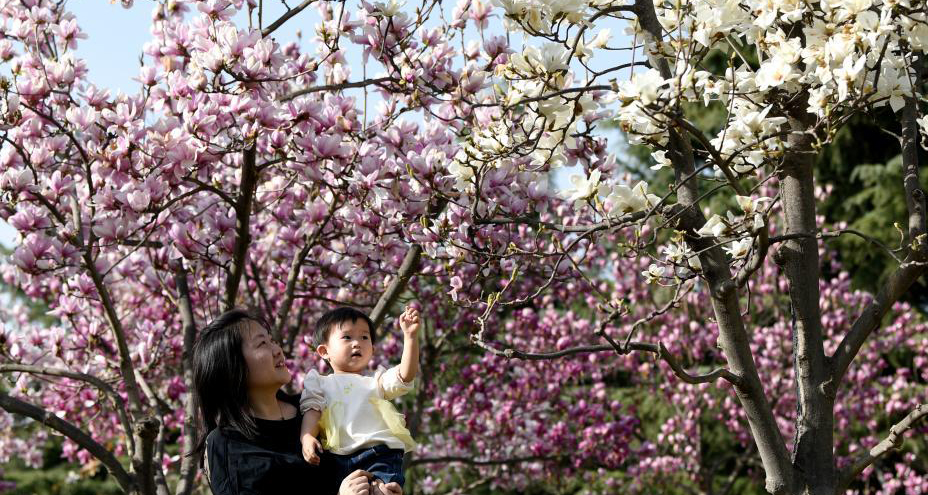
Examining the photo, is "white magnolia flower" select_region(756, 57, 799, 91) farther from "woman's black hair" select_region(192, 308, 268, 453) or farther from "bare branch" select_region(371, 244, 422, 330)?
"bare branch" select_region(371, 244, 422, 330)

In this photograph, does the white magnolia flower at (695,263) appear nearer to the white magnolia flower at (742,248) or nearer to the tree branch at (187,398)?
the white magnolia flower at (742,248)

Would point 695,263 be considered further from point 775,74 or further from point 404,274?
point 404,274

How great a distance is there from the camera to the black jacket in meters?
2.27

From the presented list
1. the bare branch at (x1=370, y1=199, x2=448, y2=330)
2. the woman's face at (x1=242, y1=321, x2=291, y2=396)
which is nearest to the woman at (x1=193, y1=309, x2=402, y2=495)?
the woman's face at (x1=242, y1=321, x2=291, y2=396)

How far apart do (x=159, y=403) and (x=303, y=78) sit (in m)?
1.51

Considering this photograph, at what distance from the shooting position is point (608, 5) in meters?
2.65

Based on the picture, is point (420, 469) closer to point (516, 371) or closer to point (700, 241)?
point (516, 371)

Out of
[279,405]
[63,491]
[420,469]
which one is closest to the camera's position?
[279,405]

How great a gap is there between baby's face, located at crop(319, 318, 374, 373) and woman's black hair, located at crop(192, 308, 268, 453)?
0.84 ft

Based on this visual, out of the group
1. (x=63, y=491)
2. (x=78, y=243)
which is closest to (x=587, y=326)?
(x=78, y=243)

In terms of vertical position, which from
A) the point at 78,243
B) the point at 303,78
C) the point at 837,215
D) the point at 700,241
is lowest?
the point at 700,241

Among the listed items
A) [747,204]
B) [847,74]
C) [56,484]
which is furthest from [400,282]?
[56,484]

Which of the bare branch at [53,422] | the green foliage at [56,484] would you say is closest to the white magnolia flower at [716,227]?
the bare branch at [53,422]

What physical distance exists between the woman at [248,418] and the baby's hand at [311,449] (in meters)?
0.05
